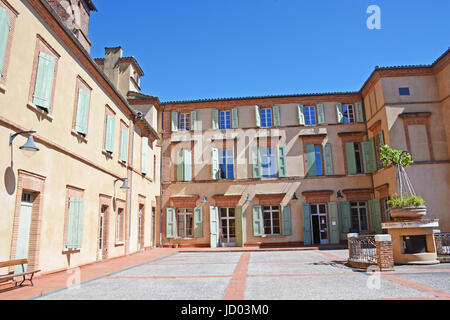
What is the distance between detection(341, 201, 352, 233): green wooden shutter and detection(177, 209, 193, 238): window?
883 centimetres

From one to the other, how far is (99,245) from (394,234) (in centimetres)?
998

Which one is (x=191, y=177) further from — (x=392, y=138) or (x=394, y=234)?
(x=394, y=234)

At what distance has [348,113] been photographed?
67.8ft

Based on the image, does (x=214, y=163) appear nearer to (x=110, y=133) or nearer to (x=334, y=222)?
(x=334, y=222)

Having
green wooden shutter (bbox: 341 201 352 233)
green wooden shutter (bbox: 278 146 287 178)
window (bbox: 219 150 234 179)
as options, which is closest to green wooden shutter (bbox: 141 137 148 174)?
window (bbox: 219 150 234 179)

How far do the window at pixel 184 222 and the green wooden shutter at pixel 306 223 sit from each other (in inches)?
261

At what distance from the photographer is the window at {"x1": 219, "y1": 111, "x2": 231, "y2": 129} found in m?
21.0

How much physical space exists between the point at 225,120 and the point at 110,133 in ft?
30.6

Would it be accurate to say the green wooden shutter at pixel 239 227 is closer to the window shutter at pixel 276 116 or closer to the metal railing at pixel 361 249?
the window shutter at pixel 276 116

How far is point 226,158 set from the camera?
67.6ft

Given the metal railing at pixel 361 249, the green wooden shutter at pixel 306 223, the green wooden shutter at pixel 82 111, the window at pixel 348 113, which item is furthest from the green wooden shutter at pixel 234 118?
the metal railing at pixel 361 249

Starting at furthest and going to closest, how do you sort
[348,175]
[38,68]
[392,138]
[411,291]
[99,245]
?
[348,175], [392,138], [99,245], [38,68], [411,291]

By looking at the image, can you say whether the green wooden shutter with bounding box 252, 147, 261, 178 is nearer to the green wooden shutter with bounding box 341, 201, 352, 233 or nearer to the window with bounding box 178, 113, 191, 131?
the window with bounding box 178, 113, 191, 131

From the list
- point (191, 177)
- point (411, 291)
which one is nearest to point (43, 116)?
point (411, 291)
